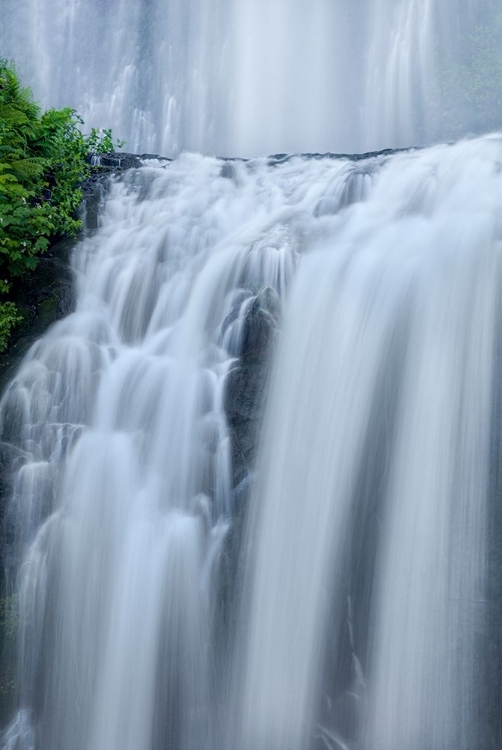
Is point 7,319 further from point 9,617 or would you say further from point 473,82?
point 473,82

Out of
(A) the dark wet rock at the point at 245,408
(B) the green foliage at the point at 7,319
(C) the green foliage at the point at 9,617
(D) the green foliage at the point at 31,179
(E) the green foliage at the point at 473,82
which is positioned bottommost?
(C) the green foliage at the point at 9,617

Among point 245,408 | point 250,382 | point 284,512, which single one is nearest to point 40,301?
point 250,382

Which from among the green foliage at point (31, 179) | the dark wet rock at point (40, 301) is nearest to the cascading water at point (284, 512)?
the dark wet rock at point (40, 301)

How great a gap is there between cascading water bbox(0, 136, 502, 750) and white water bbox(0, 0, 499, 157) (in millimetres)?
12637

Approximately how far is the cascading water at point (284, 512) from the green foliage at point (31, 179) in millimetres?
1686

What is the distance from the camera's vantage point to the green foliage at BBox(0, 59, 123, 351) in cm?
984

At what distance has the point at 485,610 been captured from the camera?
5438 millimetres

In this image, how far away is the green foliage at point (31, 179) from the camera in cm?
984

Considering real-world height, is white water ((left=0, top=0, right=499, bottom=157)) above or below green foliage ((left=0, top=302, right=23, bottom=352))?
above

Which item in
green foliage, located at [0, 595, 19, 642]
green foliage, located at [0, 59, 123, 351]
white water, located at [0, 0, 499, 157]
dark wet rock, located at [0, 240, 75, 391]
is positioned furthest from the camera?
white water, located at [0, 0, 499, 157]

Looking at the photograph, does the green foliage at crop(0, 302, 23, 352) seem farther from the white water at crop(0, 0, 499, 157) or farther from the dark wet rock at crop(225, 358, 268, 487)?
the white water at crop(0, 0, 499, 157)

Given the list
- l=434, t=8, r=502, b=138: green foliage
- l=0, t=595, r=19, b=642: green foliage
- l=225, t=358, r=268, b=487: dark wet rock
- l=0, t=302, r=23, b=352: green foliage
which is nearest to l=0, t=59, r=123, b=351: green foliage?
l=0, t=302, r=23, b=352: green foliage

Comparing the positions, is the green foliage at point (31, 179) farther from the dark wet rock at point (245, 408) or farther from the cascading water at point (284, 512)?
the dark wet rock at point (245, 408)

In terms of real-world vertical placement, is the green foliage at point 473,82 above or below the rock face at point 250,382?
above
